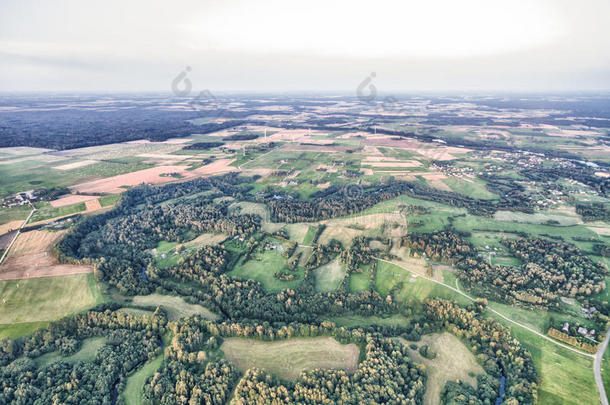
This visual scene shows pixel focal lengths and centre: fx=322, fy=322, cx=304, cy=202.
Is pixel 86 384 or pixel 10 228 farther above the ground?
pixel 10 228

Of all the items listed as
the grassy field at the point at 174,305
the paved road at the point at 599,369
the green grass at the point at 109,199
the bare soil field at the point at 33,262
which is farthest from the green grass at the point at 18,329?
the paved road at the point at 599,369

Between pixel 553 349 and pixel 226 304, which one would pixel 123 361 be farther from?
pixel 553 349

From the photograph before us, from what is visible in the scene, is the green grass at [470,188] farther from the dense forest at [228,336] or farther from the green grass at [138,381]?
the green grass at [138,381]

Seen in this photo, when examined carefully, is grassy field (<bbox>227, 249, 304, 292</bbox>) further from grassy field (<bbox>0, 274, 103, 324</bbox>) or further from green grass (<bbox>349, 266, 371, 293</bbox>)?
grassy field (<bbox>0, 274, 103, 324</bbox>)

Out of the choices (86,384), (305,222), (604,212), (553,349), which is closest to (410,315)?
(553,349)

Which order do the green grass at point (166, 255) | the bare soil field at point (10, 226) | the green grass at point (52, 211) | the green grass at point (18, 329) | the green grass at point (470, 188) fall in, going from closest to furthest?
the green grass at point (18, 329), the green grass at point (166, 255), the bare soil field at point (10, 226), the green grass at point (52, 211), the green grass at point (470, 188)

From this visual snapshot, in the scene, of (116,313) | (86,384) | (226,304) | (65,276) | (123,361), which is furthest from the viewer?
(65,276)
